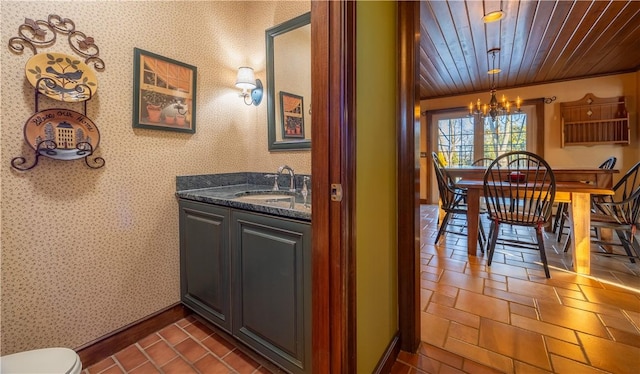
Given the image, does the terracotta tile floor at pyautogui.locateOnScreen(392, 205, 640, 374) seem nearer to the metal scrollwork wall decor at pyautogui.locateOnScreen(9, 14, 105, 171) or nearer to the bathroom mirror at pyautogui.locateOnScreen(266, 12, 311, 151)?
the bathroom mirror at pyautogui.locateOnScreen(266, 12, 311, 151)

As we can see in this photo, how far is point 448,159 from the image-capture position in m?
5.71

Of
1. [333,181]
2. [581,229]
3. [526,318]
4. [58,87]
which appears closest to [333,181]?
[333,181]

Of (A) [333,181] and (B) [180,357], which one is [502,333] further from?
(B) [180,357]

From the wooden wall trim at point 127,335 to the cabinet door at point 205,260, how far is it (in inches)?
4.2

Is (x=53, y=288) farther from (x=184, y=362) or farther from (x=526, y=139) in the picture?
(x=526, y=139)

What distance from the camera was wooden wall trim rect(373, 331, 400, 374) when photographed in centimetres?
118

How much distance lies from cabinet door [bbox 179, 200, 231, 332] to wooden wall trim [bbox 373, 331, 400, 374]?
809 millimetres

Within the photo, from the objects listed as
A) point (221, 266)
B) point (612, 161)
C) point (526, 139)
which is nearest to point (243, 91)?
point (221, 266)

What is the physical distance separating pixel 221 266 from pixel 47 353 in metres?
0.68

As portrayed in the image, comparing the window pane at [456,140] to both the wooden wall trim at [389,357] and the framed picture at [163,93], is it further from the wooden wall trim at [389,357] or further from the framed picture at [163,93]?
the framed picture at [163,93]

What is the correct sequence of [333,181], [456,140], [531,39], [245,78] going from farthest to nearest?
[456,140]
[531,39]
[245,78]
[333,181]

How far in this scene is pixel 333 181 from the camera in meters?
0.82

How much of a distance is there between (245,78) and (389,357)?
202 centimetres

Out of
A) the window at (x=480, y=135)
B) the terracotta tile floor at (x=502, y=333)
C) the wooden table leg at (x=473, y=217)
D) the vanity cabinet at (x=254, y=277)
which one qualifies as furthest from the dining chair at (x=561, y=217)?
the vanity cabinet at (x=254, y=277)
